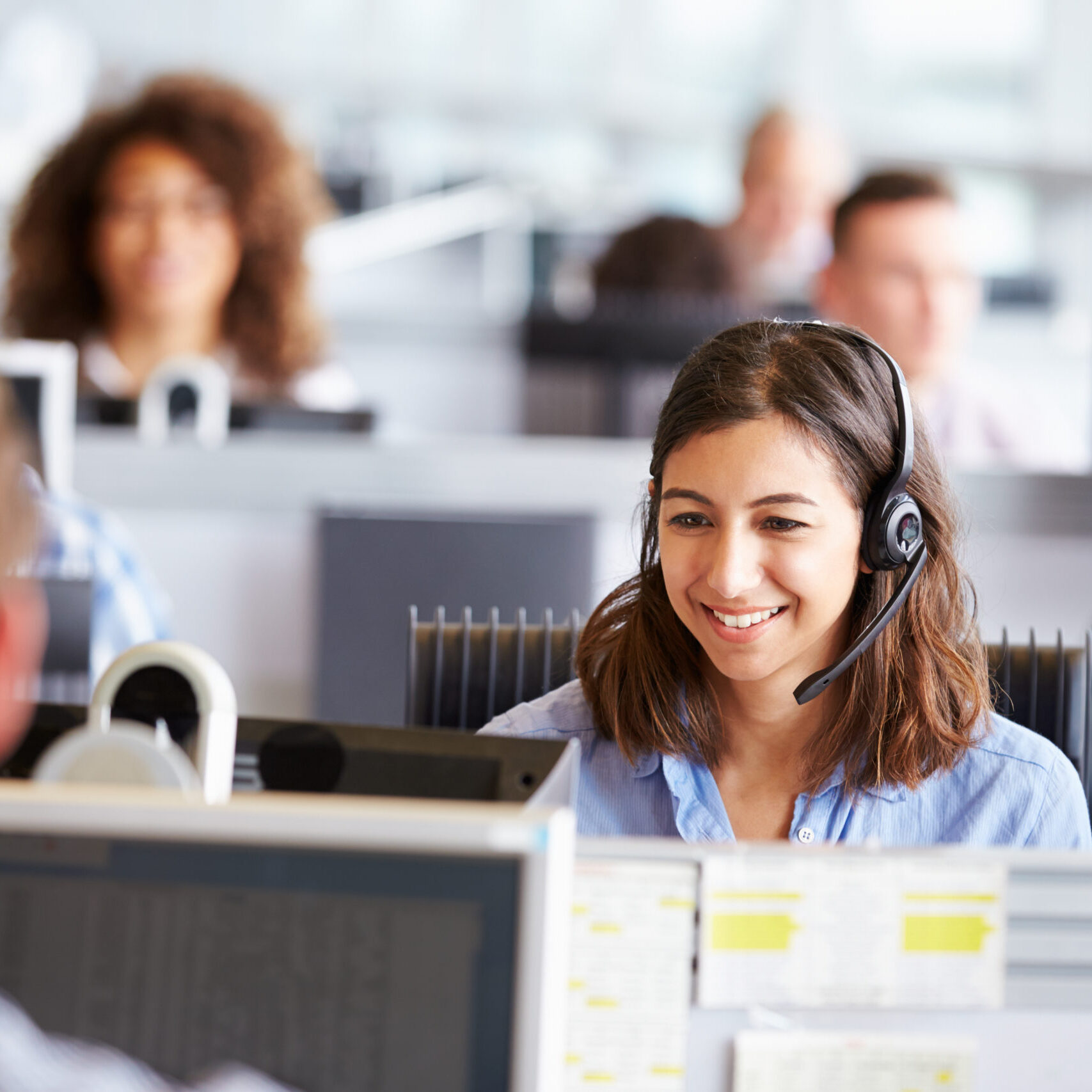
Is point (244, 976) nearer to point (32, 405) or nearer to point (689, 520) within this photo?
point (689, 520)

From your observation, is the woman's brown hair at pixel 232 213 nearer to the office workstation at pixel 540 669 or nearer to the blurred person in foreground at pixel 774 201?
the office workstation at pixel 540 669

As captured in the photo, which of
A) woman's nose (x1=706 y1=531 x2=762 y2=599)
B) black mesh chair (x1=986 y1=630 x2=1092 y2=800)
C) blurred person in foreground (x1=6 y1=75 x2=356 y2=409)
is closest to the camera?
woman's nose (x1=706 y1=531 x2=762 y2=599)

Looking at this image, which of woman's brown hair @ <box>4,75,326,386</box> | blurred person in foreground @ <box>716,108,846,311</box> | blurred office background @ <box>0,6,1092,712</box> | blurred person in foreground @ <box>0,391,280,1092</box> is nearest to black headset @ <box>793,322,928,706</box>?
blurred person in foreground @ <box>0,391,280,1092</box>

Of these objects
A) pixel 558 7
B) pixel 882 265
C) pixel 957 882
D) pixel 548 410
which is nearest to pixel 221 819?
pixel 957 882

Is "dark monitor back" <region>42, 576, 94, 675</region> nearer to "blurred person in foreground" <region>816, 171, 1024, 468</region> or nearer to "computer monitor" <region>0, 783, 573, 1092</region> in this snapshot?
"computer monitor" <region>0, 783, 573, 1092</region>

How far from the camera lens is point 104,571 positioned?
1.63m

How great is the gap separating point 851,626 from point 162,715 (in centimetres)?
61

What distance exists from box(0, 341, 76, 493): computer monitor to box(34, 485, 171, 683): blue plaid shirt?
7 cm

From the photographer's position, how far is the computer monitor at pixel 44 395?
170 cm

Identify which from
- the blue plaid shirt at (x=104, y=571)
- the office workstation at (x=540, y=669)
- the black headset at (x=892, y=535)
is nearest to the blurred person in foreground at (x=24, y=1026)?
the office workstation at (x=540, y=669)

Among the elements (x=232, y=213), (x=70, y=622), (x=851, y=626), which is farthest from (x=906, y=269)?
(x=70, y=622)

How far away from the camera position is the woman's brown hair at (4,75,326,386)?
2553 mm

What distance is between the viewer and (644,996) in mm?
641

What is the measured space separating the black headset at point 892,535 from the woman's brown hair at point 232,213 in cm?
180
